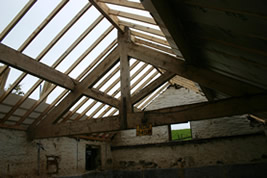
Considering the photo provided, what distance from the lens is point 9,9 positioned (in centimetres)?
401

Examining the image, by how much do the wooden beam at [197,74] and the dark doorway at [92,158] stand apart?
6014 mm

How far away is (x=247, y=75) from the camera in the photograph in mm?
4051

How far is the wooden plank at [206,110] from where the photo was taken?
422cm

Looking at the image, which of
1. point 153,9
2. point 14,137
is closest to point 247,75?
point 153,9

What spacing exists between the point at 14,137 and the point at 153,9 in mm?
5341

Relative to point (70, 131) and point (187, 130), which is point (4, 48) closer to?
point (70, 131)


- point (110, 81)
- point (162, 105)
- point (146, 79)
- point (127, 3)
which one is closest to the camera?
point (127, 3)

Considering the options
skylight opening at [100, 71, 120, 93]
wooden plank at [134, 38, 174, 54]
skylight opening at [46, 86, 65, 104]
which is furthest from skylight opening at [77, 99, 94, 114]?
wooden plank at [134, 38, 174, 54]

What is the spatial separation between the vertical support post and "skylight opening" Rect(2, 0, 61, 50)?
1857 millimetres

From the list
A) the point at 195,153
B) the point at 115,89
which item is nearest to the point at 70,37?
the point at 115,89

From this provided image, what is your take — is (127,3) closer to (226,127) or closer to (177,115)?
(177,115)

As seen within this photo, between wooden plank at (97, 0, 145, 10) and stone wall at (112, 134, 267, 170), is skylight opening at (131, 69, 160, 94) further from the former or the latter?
wooden plank at (97, 0, 145, 10)

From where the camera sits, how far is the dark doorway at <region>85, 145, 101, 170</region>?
10.2m

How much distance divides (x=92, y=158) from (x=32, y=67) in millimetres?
6673
